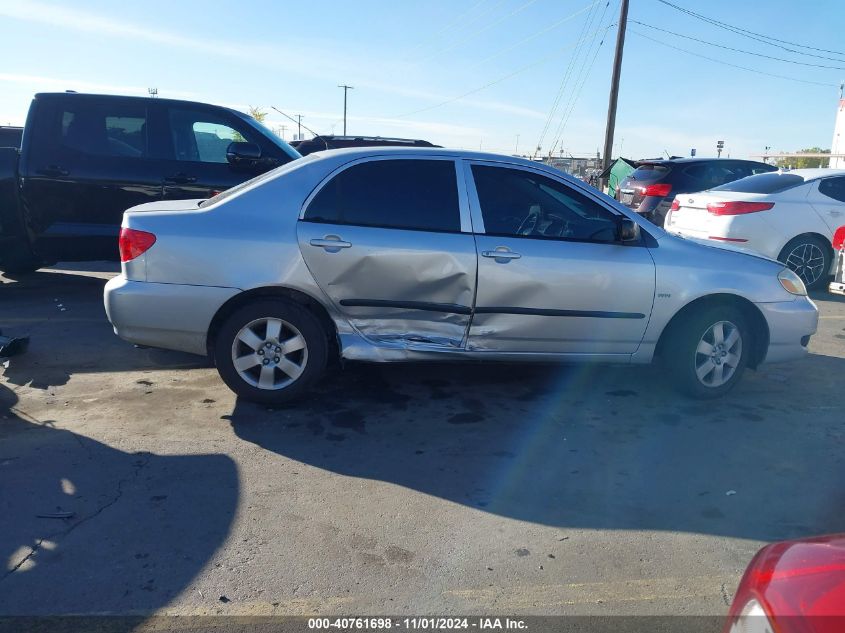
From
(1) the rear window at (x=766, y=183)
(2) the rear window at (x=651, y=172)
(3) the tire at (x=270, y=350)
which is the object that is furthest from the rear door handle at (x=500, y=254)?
(2) the rear window at (x=651, y=172)

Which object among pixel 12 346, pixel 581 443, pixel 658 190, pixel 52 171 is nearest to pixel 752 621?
pixel 581 443

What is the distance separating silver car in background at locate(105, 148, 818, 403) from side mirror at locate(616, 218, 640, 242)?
0.05ft

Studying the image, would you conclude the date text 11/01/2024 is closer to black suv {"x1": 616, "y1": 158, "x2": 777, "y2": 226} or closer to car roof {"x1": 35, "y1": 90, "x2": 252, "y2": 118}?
car roof {"x1": 35, "y1": 90, "x2": 252, "y2": 118}

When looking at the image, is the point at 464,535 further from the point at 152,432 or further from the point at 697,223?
the point at 697,223

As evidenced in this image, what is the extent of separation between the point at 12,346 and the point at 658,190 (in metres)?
9.42

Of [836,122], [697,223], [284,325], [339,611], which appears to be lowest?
[339,611]

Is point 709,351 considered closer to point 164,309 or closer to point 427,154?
point 427,154

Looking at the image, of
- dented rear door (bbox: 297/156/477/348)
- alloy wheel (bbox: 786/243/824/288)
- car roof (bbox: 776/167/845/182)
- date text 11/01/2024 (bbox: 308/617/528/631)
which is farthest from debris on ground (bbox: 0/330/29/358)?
car roof (bbox: 776/167/845/182)

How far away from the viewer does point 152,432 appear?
429cm

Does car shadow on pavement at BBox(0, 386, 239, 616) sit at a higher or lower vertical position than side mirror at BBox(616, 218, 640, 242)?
lower

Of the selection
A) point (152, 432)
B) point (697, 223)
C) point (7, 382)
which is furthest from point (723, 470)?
point (697, 223)

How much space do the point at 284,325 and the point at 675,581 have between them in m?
2.72

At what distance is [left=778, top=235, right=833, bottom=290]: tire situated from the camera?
29.6 feet

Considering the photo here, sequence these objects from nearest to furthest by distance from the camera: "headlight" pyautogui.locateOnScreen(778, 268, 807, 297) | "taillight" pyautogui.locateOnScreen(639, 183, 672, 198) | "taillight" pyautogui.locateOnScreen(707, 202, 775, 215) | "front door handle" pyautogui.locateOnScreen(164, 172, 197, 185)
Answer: "headlight" pyautogui.locateOnScreen(778, 268, 807, 297) < "front door handle" pyautogui.locateOnScreen(164, 172, 197, 185) < "taillight" pyautogui.locateOnScreen(707, 202, 775, 215) < "taillight" pyautogui.locateOnScreen(639, 183, 672, 198)
